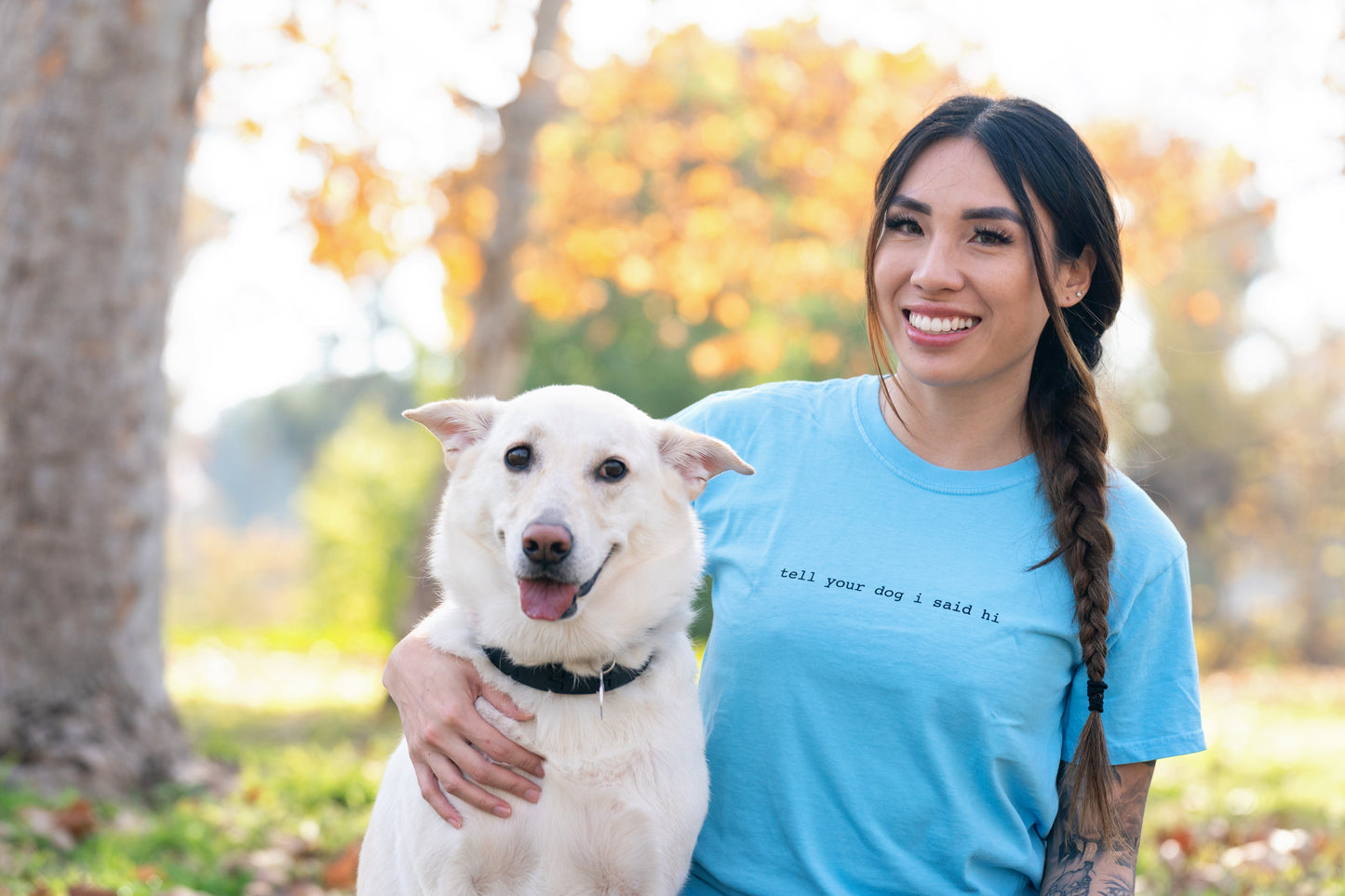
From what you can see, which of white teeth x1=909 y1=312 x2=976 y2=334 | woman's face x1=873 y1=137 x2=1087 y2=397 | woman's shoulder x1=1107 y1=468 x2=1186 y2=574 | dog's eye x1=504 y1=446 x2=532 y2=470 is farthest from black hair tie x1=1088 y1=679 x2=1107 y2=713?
dog's eye x1=504 y1=446 x2=532 y2=470

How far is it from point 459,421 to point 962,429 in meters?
A: 1.17

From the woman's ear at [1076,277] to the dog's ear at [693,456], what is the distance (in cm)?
86

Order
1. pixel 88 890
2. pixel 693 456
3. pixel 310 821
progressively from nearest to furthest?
pixel 693 456 → pixel 88 890 → pixel 310 821

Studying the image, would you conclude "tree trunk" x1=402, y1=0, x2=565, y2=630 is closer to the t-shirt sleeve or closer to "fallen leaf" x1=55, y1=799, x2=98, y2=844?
"fallen leaf" x1=55, y1=799, x2=98, y2=844

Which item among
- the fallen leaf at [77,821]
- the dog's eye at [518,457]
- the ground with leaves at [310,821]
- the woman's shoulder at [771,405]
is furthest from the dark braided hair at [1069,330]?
the fallen leaf at [77,821]

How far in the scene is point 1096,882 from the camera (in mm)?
2301

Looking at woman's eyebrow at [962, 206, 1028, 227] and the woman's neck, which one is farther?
the woman's neck

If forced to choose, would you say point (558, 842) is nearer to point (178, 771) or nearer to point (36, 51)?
point (178, 771)

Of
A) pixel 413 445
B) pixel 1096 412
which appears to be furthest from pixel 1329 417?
pixel 1096 412

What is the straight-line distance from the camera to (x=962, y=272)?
2.37 meters

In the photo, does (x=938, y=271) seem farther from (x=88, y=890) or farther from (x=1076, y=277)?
(x=88, y=890)

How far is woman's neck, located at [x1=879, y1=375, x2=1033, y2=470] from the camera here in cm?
250

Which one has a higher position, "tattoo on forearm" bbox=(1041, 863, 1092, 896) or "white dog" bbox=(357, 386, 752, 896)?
"white dog" bbox=(357, 386, 752, 896)

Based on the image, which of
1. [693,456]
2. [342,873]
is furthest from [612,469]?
[342,873]
